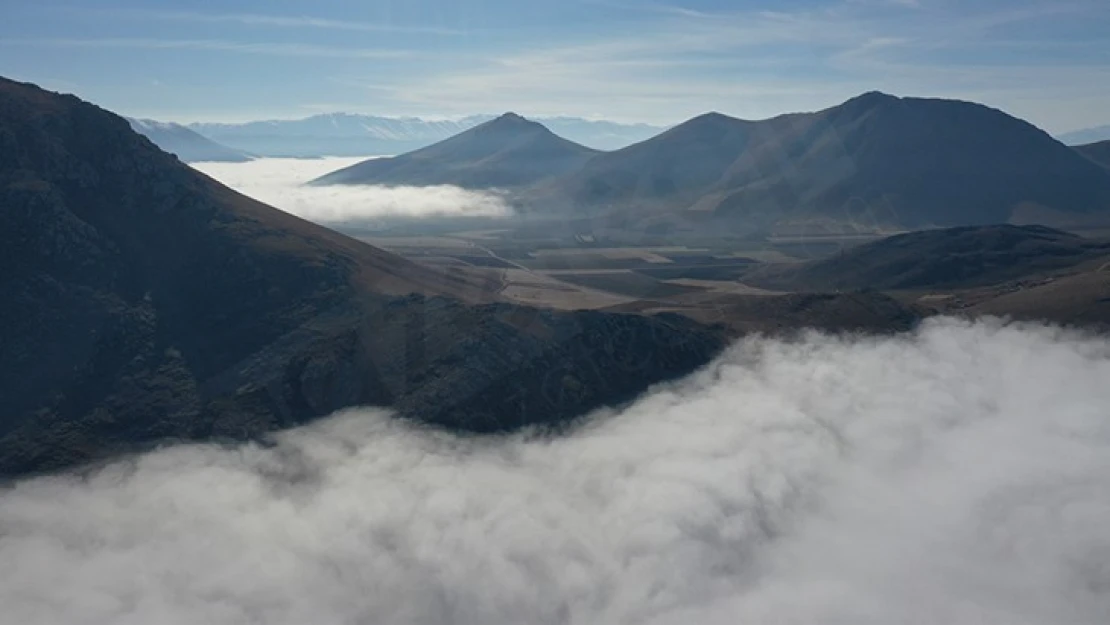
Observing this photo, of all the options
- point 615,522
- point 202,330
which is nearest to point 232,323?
point 202,330

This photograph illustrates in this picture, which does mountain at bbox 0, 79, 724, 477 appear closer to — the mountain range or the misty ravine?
the mountain range

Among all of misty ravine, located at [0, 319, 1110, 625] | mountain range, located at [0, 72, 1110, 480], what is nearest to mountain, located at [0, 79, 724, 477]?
mountain range, located at [0, 72, 1110, 480]

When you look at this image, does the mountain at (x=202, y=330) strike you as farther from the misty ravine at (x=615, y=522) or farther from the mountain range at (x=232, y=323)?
the misty ravine at (x=615, y=522)

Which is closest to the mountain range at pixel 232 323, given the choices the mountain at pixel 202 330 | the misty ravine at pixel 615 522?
Answer: the mountain at pixel 202 330

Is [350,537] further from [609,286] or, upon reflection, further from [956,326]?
[609,286]

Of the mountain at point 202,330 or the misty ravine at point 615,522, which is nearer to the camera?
the misty ravine at point 615,522

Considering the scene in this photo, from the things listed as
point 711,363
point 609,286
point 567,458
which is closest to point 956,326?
point 711,363
